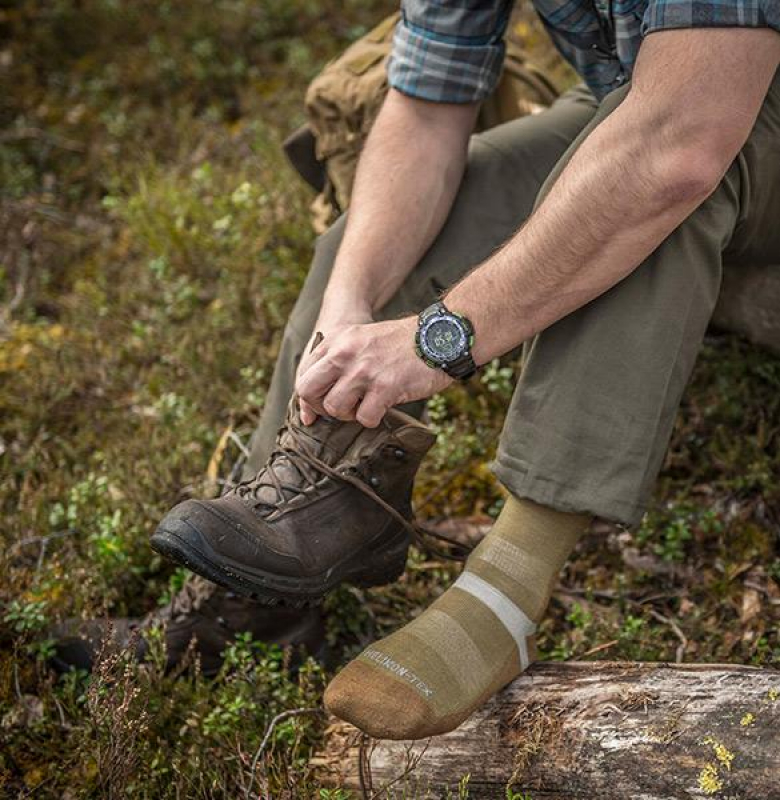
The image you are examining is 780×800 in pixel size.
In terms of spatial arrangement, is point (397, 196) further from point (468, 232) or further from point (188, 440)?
point (188, 440)

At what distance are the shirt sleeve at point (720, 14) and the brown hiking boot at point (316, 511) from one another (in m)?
1.08

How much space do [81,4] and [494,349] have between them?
18.2ft

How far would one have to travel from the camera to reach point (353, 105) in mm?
3398

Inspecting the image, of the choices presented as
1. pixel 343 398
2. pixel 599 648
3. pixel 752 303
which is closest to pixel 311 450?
pixel 343 398

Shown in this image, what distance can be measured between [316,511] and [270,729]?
528 mm

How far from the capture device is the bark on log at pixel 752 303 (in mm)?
2861

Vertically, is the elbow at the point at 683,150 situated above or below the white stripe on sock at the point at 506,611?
above

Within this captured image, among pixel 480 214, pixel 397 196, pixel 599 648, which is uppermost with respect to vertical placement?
pixel 397 196

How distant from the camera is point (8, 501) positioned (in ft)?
11.4

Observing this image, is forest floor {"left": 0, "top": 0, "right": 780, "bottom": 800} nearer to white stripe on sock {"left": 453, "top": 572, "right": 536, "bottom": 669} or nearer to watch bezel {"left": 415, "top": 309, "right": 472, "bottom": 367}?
white stripe on sock {"left": 453, "top": 572, "right": 536, "bottom": 669}

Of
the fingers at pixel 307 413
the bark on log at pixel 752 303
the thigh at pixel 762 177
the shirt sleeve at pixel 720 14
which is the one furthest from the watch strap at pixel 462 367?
the bark on log at pixel 752 303

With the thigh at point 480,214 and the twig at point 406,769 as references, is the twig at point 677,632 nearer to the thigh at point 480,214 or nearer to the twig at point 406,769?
the twig at point 406,769

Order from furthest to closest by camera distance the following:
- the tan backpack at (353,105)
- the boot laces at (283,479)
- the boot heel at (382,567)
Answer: the tan backpack at (353,105) < the boot heel at (382,567) < the boot laces at (283,479)

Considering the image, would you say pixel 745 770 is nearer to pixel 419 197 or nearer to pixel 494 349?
pixel 494 349
